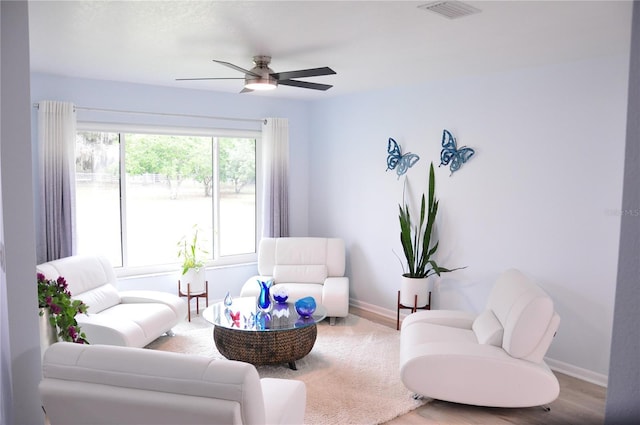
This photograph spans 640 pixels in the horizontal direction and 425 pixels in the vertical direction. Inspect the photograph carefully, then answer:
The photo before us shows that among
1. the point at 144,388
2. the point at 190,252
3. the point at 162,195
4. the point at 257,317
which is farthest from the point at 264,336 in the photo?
the point at 162,195

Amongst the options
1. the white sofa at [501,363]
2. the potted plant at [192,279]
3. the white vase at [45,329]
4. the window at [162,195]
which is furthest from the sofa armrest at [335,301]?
the white vase at [45,329]

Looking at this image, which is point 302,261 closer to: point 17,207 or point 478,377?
point 478,377

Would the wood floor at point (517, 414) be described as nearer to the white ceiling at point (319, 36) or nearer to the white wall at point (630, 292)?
the white ceiling at point (319, 36)

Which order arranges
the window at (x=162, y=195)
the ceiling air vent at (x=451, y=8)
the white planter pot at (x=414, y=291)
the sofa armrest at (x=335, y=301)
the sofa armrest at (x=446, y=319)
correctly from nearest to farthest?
the ceiling air vent at (x=451, y=8) < the sofa armrest at (x=446, y=319) < the white planter pot at (x=414, y=291) < the sofa armrest at (x=335, y=301) < the window at (x=162, y=195)

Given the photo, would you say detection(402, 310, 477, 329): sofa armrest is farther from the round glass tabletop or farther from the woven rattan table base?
the woven rattan table base

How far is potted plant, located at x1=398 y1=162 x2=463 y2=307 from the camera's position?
16.5 ft

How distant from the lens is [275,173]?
6289 millimetres

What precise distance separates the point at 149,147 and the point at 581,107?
14.2 ft

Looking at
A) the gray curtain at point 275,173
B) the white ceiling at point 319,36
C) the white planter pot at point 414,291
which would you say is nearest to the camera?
the white ceiling at point 319,36

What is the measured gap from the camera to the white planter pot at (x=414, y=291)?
5008mm

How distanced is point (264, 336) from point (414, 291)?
179 centimetres

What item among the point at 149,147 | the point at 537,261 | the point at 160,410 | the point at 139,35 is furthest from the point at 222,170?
the point at 160,410

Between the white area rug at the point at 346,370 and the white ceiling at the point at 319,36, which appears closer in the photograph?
the white ceiling at the point at 319,36

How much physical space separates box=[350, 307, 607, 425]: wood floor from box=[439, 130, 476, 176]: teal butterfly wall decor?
7.25 feet
